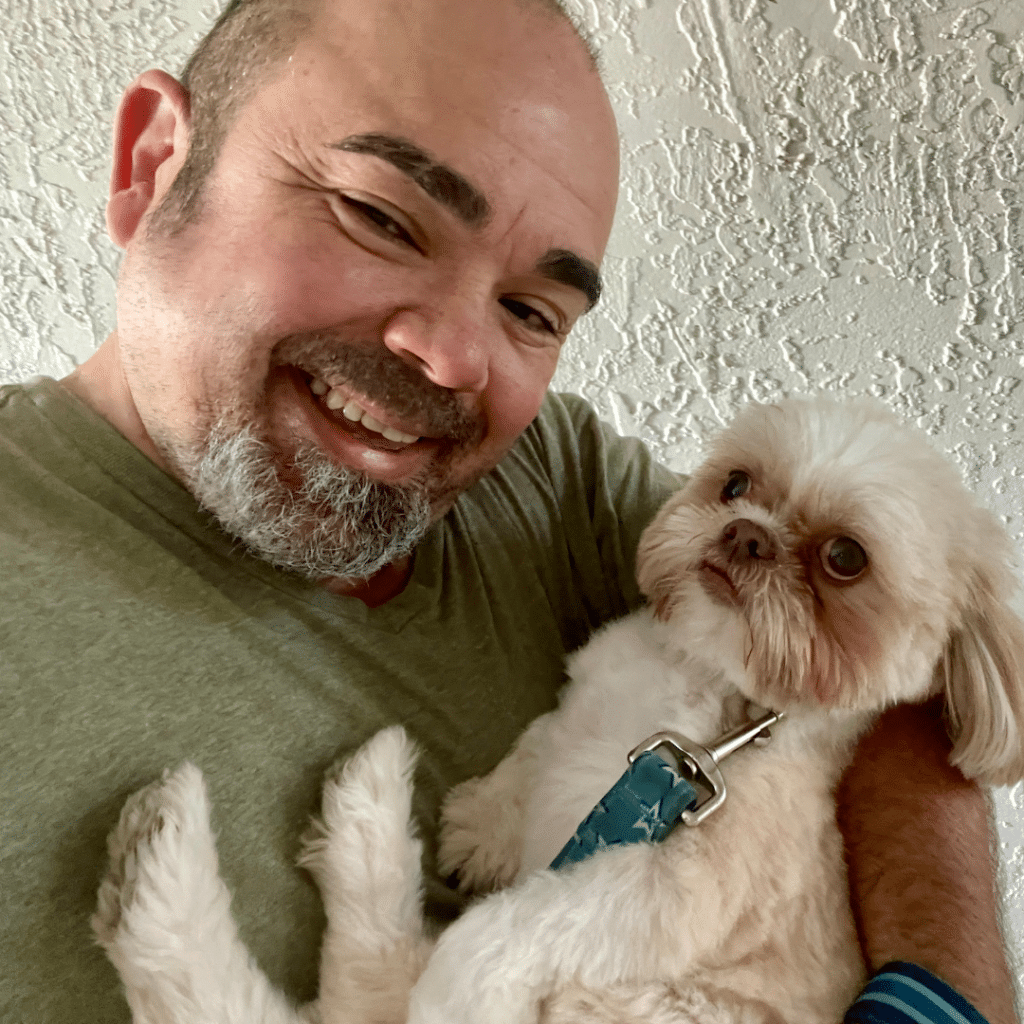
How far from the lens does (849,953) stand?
881 millimetres

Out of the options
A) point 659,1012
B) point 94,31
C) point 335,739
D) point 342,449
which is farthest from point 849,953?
point 94,31

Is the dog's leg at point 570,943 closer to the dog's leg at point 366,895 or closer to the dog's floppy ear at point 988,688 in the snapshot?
the dog's leg at point 366,895

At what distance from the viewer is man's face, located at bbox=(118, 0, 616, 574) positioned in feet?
2.73

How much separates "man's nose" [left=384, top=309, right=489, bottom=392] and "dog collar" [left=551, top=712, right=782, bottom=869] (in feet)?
1.71

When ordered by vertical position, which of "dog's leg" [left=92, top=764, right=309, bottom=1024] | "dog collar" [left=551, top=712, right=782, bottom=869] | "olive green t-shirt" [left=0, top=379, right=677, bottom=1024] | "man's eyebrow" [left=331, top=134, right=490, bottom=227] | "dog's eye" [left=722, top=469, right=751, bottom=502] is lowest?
"dog's leg" [left=92, top=764, right=309, bottom=1024]

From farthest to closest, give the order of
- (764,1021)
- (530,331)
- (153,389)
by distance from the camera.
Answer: (530,331), (153,389), (764,1021)

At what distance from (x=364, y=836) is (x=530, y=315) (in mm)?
758

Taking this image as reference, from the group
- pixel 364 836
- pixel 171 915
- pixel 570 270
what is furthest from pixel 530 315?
pixel 171 915

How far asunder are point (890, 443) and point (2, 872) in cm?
115

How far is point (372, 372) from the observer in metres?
0.88

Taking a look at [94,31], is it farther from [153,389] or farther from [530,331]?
[530,331]

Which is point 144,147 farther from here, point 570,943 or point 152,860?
point 570,943

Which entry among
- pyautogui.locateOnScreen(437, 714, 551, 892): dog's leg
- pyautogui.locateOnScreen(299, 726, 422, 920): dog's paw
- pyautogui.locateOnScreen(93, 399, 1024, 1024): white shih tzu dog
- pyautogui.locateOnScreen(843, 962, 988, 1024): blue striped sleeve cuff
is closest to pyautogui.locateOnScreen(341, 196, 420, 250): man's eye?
pyautogui.locateOnScreen(93, 399, 1024, 1024): white shih tzu dog

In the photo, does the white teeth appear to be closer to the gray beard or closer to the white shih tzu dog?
the gray beard
